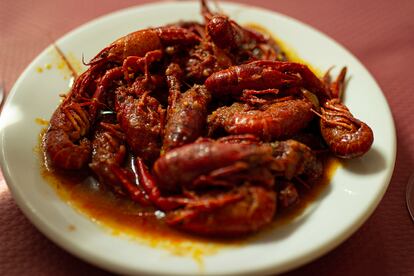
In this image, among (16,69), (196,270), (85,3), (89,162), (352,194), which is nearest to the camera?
(196,270)

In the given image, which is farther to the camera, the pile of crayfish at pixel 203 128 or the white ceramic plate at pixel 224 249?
the pile of crayfish at pixel 203 128

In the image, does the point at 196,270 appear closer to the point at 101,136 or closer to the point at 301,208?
the point at 301,208

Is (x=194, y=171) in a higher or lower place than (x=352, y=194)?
higher

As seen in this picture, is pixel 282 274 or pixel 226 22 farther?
pixel 226 22

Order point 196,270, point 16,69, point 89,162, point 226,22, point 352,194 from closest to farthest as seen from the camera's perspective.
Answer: point 196,270
point 352,194
point 89,162
point 226,22
point 16,69

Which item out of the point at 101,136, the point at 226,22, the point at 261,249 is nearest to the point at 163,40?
the point at 226,22
